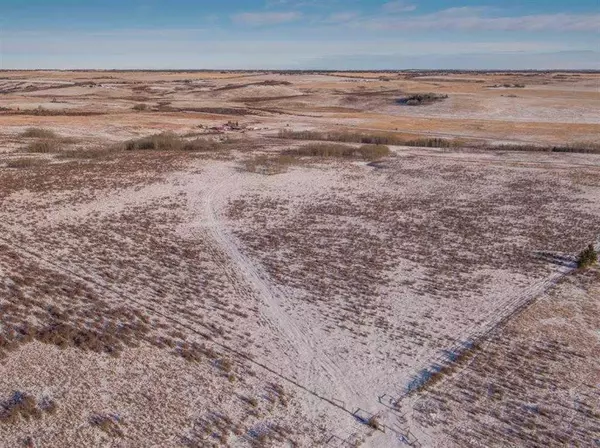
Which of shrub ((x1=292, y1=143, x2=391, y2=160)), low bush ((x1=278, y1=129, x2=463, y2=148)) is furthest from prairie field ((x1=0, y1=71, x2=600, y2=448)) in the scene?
low bush ((x1=278, y1=129, x2=463, y2=148))

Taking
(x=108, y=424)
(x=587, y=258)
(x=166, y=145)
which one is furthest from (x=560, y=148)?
(x=108, y=424)

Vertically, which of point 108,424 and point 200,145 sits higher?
point 200,145

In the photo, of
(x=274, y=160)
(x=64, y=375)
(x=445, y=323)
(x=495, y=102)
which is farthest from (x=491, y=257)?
(x=495, y=102)

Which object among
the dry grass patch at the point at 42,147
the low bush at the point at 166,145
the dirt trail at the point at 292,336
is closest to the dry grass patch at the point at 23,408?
the dirt trail at the point at 292,336

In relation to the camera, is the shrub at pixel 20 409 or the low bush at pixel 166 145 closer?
the shrub at pixel 20 409

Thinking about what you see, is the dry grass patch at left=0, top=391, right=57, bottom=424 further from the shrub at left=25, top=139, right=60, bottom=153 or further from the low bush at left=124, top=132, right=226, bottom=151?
the low bush at left=124, top=132, right=226, bottom=151

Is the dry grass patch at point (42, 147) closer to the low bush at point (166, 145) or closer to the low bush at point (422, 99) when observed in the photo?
the low bush at point (166, 145)

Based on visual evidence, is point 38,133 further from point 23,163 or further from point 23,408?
point 23,408

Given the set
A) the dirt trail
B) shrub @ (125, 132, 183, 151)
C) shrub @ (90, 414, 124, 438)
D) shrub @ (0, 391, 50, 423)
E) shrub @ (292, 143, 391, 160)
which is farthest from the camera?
shrub @ (125, 132, 183, 151)
